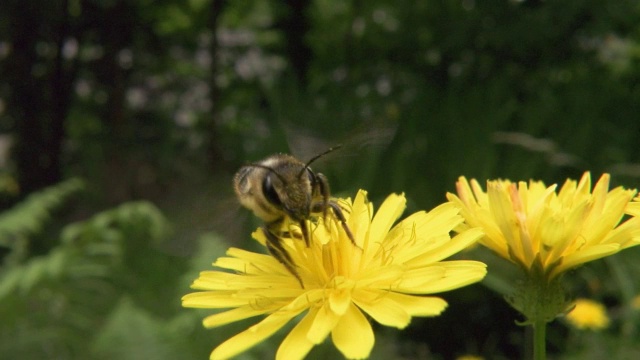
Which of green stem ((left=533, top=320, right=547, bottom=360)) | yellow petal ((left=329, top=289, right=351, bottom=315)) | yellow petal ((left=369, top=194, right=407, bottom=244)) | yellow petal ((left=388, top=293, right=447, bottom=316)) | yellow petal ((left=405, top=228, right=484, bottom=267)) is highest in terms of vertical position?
yellow petal ((left=369, top=194, right=407, bottom=244))

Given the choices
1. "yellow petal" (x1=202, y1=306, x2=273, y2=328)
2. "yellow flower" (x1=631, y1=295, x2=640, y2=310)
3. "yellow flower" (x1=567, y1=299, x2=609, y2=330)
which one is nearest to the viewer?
"yellow petal" (x1=202, y1=306, x2=273, y2=328)

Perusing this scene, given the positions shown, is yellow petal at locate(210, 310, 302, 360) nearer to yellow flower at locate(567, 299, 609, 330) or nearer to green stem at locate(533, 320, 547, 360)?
green stem at locate(533, 320, 547, 360)

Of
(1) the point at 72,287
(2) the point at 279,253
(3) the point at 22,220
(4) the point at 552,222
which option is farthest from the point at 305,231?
(3) the point at 22,220

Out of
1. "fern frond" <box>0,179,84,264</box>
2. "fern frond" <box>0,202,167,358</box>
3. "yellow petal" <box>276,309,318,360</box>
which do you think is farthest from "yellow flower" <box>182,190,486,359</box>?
"fern frond" <box>0,179,84,264</box>

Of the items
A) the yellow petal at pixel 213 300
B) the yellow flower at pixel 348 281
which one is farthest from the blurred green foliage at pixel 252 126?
the yellow petal at pixel 213 300

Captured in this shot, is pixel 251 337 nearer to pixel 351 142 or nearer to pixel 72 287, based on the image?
pixel 351 142

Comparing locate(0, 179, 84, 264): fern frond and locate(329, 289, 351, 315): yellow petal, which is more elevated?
locate(0, 179, 84, 264): fern frond

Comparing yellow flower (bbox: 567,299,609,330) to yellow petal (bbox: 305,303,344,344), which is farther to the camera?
yellow flower (bbox: 567,299,609,330)

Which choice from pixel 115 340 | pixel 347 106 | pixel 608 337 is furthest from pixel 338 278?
Answer: pixel 347 106
